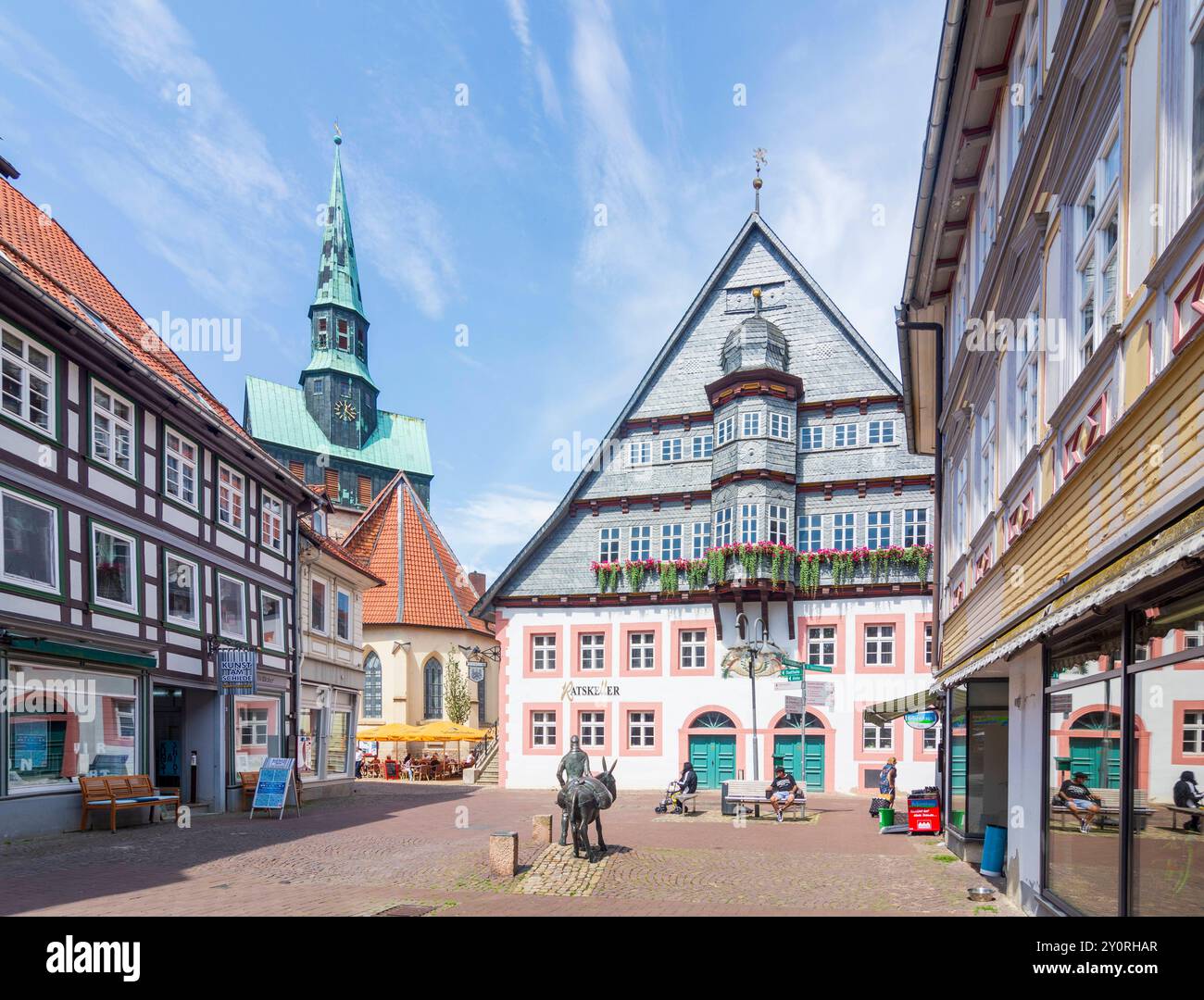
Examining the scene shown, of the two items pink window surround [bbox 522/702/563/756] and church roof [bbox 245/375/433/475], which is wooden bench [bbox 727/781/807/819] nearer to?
pink window surround [bbox 522/702/563/756]

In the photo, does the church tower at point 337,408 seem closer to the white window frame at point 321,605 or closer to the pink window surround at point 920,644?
the white window frame at point 321,605

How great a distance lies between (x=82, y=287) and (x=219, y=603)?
24.0 ft

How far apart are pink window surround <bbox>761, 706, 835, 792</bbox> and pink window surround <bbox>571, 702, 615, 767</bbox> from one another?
4999mm

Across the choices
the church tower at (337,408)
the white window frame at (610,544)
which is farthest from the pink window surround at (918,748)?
the church tower at (337,408)

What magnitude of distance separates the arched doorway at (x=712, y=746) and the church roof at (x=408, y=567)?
20.5 m

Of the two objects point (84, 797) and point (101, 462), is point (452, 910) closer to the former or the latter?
point (84, 797)

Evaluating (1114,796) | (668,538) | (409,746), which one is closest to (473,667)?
(409,746)

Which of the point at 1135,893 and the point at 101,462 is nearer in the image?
the point at 1135,893

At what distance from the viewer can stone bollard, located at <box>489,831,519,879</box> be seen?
12258 millimetres

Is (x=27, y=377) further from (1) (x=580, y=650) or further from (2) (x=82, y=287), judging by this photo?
(1) (x=580, y=650)

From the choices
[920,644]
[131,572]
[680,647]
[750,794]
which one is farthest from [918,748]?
[131,572]

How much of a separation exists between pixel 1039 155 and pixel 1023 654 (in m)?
4.91

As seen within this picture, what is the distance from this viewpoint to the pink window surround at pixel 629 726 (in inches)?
1286

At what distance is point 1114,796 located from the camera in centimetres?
724
